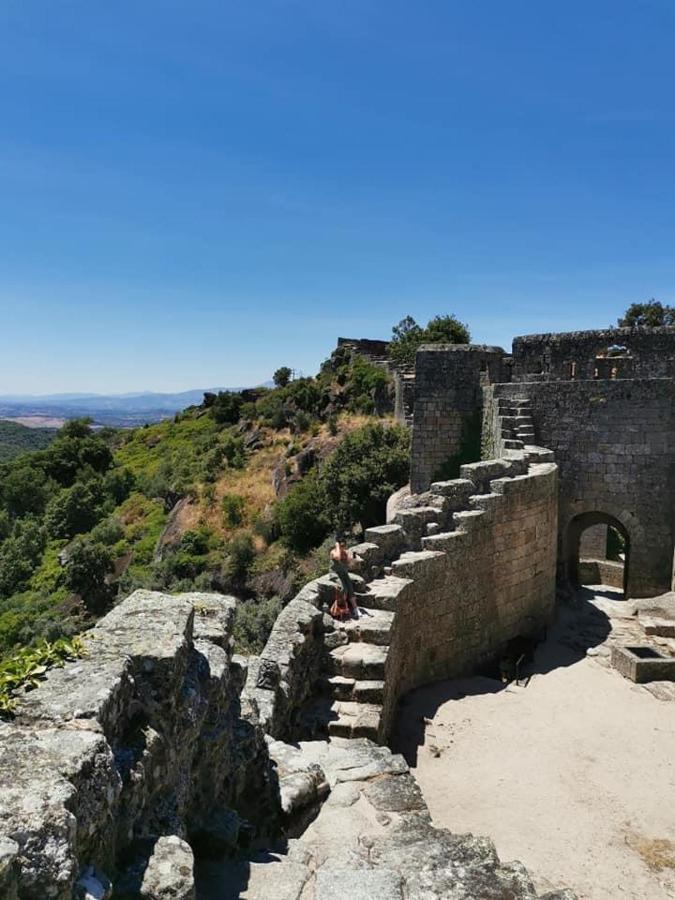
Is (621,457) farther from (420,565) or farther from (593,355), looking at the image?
(420,565)

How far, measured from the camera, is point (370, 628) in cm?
793

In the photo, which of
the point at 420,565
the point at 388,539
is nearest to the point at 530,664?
the point at 420,565

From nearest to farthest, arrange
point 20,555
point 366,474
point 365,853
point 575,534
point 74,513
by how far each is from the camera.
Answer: point 365,853 → point 575,534 → point 366,474 → point 20,555 → point 74,513

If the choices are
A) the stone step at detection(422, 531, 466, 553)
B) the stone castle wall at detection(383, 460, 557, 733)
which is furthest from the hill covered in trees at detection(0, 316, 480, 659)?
the stone step at detection(422, 531, 466, 553)

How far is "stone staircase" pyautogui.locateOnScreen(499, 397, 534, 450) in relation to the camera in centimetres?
1342

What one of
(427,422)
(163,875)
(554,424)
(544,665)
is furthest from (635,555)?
(163,875)

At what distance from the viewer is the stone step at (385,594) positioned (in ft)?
27.9

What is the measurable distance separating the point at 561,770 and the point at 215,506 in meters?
29.4

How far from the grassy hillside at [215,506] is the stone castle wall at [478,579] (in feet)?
33.5

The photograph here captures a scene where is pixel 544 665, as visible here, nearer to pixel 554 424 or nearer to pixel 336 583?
pixel 336 583

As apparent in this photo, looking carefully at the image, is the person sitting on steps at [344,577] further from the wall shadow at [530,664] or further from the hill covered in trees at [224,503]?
the hill covered in trees at [224,503]

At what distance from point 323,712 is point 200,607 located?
9.11ft

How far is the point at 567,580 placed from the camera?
14.2m

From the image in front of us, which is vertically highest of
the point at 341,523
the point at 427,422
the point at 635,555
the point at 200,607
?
the point at 427,422
